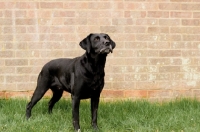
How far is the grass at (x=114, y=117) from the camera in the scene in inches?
202

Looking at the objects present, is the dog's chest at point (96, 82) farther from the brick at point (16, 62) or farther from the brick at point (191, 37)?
the brick at point (191, 37)

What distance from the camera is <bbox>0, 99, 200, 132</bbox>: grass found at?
512 cm

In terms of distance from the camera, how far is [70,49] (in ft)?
21.8

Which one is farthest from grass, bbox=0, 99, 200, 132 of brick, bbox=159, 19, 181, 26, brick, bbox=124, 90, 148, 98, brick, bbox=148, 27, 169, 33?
brick, bbox=159, 19, 181, 26

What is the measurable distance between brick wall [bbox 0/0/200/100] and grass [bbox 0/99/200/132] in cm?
42

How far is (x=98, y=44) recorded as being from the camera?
4.80 meters

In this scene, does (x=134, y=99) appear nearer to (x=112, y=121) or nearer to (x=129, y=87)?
(x=129, y=87)

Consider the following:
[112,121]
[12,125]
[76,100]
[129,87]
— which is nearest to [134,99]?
[129,87]

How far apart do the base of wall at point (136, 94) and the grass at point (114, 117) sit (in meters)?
0.23

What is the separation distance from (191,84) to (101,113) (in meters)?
2.15

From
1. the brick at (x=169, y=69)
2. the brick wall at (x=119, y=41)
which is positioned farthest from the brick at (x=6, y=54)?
the brick at (x=169, y=69)

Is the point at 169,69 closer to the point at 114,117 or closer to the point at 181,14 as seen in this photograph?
the point at 181,14

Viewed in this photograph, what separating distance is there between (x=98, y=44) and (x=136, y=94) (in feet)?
7.62

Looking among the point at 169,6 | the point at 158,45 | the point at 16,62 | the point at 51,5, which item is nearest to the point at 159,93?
the point at 158,45
